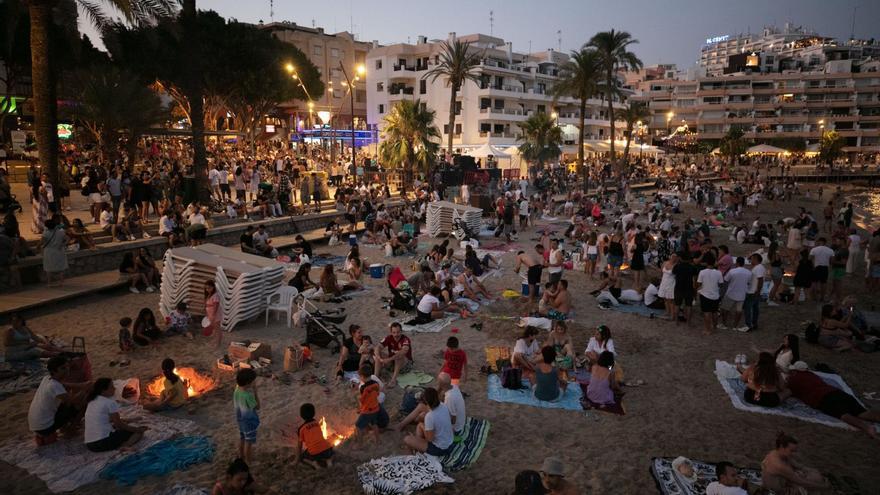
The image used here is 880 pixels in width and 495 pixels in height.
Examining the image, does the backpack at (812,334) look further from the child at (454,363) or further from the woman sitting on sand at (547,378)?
the child at (454,363)

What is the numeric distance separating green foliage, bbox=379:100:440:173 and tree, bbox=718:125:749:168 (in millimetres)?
57240

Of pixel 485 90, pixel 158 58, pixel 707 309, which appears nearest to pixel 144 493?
pixel 707 309

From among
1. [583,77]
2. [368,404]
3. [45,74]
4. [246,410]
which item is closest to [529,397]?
[368,404]

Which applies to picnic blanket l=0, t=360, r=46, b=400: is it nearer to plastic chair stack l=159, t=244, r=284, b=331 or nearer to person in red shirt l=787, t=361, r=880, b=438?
plastic chair stack l=159, t=244, r=284, b=331

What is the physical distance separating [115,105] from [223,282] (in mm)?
17272

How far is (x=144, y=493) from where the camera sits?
19.7 ft

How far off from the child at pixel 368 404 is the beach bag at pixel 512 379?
247 cm

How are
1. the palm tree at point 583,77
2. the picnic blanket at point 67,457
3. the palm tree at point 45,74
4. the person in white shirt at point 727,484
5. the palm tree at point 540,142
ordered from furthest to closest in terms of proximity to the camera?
the palm tree at point 583,77, the palm tree at point 540,142, the palm tree at point 45,74, the picnic blanket at point 67,457, the person in white shirt at point 727,484

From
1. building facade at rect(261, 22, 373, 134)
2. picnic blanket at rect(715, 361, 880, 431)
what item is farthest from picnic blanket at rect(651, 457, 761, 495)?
building facade at rect(261, 22, 373, 134)

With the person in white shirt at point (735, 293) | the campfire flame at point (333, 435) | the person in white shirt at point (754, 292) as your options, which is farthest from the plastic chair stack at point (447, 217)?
the campfire flame at point (333, 435)

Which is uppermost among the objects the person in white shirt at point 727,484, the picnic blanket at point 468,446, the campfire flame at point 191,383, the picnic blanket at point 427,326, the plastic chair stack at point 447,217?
the plastic chair stack at point 447,217

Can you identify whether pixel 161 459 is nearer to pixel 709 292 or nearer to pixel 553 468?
pixel 553 468

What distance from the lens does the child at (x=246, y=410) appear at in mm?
6434

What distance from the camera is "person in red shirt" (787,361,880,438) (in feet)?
24.7
